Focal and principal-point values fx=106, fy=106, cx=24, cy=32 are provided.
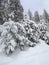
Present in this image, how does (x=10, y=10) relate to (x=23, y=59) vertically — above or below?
above

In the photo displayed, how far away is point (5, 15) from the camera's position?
1323 centimetres

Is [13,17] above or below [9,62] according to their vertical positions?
above

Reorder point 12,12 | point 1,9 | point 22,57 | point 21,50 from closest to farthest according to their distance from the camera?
1. point 22,57
2. point 21,50
3. point 1,9
4. point 12,12

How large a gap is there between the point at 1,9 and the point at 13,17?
171 centimetres

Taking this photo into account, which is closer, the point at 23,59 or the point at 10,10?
the point at 23,59

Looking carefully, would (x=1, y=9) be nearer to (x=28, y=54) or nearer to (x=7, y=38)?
Answer: (x=7, y=38)

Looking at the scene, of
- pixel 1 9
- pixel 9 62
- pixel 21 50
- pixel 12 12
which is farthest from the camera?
pixel 12 12

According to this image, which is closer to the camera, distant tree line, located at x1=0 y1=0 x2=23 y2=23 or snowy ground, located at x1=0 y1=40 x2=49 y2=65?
snowy ground, located at x1=0 y1=40 x2=49 y2=65

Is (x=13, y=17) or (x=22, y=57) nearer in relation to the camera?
(x=22, y=57)

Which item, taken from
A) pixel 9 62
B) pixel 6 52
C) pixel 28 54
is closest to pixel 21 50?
pixel 28 54

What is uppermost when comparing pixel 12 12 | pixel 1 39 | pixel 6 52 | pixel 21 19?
pixel 12 12

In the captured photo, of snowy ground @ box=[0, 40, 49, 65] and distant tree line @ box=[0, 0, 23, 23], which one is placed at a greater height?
distant tree line @ box=[0, 0, 23, 23]

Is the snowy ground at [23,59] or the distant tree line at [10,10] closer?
the snowy ground at [23,59]

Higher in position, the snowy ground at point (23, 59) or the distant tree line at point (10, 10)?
the distant tree line at point (10, 10)
